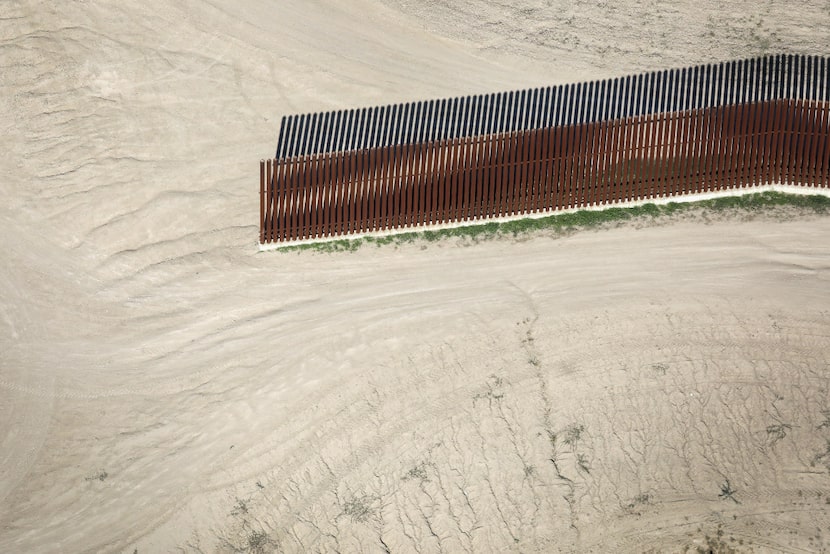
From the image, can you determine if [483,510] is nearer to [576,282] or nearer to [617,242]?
[576,282]

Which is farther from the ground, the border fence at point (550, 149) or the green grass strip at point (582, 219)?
the border fence at point (550, 149)

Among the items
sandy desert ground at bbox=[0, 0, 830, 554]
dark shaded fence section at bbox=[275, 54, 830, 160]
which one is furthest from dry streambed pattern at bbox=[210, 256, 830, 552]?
dark shaded fence section at bbox=[275, 54, 830, 160]

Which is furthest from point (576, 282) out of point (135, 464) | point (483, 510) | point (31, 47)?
point (31, 47)

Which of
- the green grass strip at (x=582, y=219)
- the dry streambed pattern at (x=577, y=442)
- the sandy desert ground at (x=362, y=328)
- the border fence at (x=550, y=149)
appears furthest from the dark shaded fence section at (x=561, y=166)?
the dry streambed pattern at (x=577, y=442)

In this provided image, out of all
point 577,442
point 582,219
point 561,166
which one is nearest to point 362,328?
point 577,442

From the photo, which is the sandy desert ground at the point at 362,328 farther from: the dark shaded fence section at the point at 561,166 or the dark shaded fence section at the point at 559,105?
the dark shaded fence section at the point at 561,166

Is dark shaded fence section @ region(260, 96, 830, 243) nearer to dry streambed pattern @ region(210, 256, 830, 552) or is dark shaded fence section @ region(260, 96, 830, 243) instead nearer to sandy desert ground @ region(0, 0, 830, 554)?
sandy desert ground @ region(0, 0, 830, 554)

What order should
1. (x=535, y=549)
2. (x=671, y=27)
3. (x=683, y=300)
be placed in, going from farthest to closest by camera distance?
(x=671, y=27), (x=683, y=300), (x=535, y=549)
